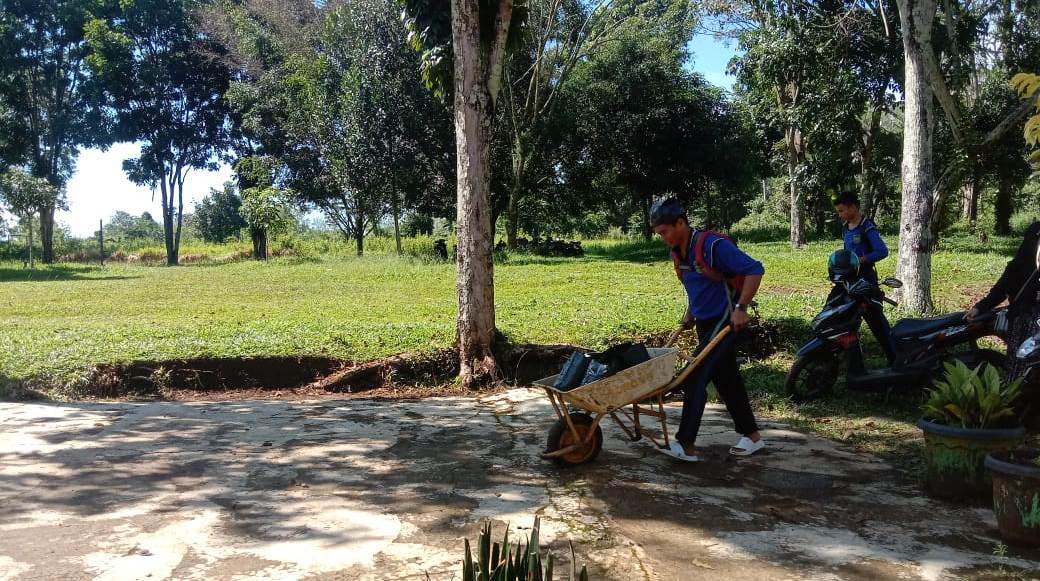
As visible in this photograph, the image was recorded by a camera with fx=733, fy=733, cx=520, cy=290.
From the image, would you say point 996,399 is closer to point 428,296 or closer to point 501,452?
point 501,452

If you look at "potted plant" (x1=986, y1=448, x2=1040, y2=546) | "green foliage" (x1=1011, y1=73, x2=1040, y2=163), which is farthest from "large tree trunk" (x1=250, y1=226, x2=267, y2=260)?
"potted plant" (x1=986, y1=448, x2=1040, y2=546)

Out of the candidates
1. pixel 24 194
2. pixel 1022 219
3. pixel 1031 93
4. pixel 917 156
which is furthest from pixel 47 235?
pixel 1022 219

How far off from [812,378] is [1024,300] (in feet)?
6.34

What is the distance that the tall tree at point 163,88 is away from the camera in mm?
30562

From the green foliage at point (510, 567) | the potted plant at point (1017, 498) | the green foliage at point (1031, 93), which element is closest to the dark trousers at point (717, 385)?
the potted plant at point (1017, 498)

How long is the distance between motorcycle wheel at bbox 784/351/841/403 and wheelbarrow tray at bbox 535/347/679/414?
2.47m

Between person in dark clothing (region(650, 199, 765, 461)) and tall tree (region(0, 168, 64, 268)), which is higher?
tall tree (region(0, 168, 64, 268))

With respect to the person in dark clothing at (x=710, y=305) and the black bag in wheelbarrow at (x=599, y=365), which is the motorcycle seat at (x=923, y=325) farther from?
the black bag in wheelbarrow at (x=599, y=365)

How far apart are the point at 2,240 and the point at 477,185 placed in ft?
110

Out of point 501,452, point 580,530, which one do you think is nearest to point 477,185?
point 501,452

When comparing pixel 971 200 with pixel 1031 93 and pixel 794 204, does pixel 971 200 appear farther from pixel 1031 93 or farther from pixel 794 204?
pixel 1031 93

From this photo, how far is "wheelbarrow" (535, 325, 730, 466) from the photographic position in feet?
14.5

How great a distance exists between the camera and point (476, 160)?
297 inches

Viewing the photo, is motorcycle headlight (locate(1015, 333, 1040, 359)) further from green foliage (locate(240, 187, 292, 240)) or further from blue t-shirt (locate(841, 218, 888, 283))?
green foliage (locate(240, 187, 292, 240))
